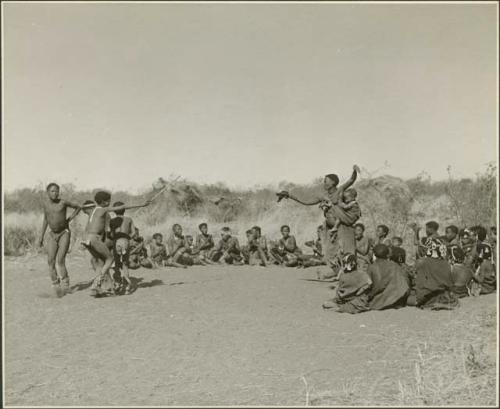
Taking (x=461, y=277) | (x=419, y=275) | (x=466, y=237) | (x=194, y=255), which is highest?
(x=466, y=237)

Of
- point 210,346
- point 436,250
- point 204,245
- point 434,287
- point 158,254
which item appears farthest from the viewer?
point 204,245

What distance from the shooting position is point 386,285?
752 centimetres

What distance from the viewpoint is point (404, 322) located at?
6.79 m

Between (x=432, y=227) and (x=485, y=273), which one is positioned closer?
(x=485, y=273)

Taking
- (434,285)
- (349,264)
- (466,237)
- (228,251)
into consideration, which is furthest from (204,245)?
(434,285)

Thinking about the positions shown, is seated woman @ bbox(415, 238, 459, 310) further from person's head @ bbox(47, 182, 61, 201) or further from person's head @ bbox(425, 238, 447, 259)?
person's head @ bbox(47, 182, 61, 201)

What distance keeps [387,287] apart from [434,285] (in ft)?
1.85

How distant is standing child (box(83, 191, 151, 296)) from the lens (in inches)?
327

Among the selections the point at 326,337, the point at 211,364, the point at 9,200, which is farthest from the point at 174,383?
the point at 9,200

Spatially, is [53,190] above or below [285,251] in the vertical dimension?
above

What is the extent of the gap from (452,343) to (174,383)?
2.70m

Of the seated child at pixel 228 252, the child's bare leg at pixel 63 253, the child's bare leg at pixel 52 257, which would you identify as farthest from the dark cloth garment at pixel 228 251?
the child's bare leg at pixel 52 257

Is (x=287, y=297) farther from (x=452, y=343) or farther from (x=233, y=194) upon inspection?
(x=233, y=194)

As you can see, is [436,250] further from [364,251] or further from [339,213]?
[364,251]
